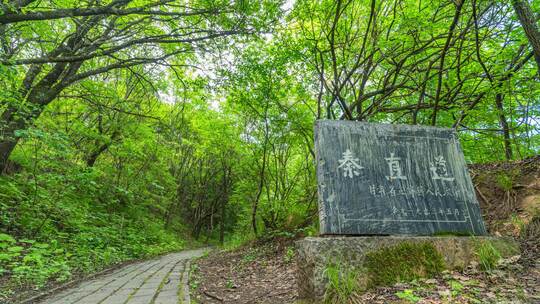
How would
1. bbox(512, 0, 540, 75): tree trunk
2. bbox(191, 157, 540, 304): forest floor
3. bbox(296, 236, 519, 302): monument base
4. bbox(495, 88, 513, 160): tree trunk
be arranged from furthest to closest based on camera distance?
bbox(495, 88, 513, 160): tree trunk < bbox(512, 0, 540, 75): tree trunk < bbox(296, 236, 519, 302): monument base < bbox(191, 157, 540, 304): forest floor

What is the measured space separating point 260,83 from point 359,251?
537 cm

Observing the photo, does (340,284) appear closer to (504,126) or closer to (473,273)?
(473,273)

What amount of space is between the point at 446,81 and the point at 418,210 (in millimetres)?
4687

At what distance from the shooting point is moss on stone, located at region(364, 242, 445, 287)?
3.18 meters

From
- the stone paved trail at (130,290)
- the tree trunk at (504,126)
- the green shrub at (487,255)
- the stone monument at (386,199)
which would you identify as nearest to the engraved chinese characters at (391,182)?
the stone monument at (386,199)

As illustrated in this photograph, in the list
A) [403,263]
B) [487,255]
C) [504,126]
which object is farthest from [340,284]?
[504,126]

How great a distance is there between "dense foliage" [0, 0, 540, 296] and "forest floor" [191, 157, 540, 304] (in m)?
1.19

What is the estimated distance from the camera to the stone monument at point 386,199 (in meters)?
3.24

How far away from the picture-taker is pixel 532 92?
20.1ft

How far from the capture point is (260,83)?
7.66 meters

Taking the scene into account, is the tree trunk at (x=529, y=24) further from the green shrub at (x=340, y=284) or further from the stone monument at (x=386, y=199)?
the green shrub at (x=340, y=284)

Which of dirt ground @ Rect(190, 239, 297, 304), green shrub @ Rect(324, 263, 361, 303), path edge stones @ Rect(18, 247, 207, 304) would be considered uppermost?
green shrub @ Rect(324, 263, 361, 303)

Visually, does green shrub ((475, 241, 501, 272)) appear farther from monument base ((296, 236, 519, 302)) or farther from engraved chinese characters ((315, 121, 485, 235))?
engraved chinese characters ((315, 121, 485, 235))

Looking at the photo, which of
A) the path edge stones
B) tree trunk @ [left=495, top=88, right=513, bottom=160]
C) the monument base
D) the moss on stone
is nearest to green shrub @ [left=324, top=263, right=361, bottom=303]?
the monument base
